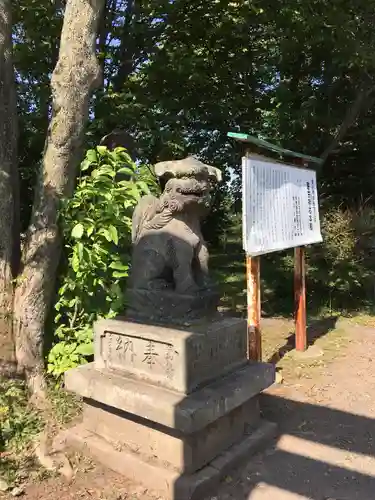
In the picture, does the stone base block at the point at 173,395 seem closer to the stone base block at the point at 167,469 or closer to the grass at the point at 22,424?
the stone base block at the point at 167,469

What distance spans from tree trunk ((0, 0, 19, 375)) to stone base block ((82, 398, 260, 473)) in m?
0.94

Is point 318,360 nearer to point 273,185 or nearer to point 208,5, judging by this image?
point 273,185

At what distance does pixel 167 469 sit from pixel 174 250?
140 centimetres

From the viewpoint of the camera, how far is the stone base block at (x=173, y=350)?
108 inches

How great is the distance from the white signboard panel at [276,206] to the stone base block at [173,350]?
1058 mm

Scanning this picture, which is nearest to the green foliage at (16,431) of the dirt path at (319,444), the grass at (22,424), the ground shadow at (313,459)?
the grass at (22,424)

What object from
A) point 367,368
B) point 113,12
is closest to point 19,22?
point 113,12

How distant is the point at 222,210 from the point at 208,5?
747cm

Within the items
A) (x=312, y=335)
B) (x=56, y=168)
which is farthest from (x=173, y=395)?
(x=312, y=335)

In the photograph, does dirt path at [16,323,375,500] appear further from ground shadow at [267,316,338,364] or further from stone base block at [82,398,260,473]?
ground shadow at [267,316,338,364]

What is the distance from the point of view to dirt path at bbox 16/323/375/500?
278cm

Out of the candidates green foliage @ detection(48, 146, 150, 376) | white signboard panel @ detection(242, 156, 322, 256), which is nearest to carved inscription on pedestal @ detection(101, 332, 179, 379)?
green foliage @ detection(48, 146, 150, 376)

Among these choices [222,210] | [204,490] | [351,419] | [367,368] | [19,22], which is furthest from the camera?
[222,210]

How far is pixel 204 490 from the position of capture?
2689 millimetres
